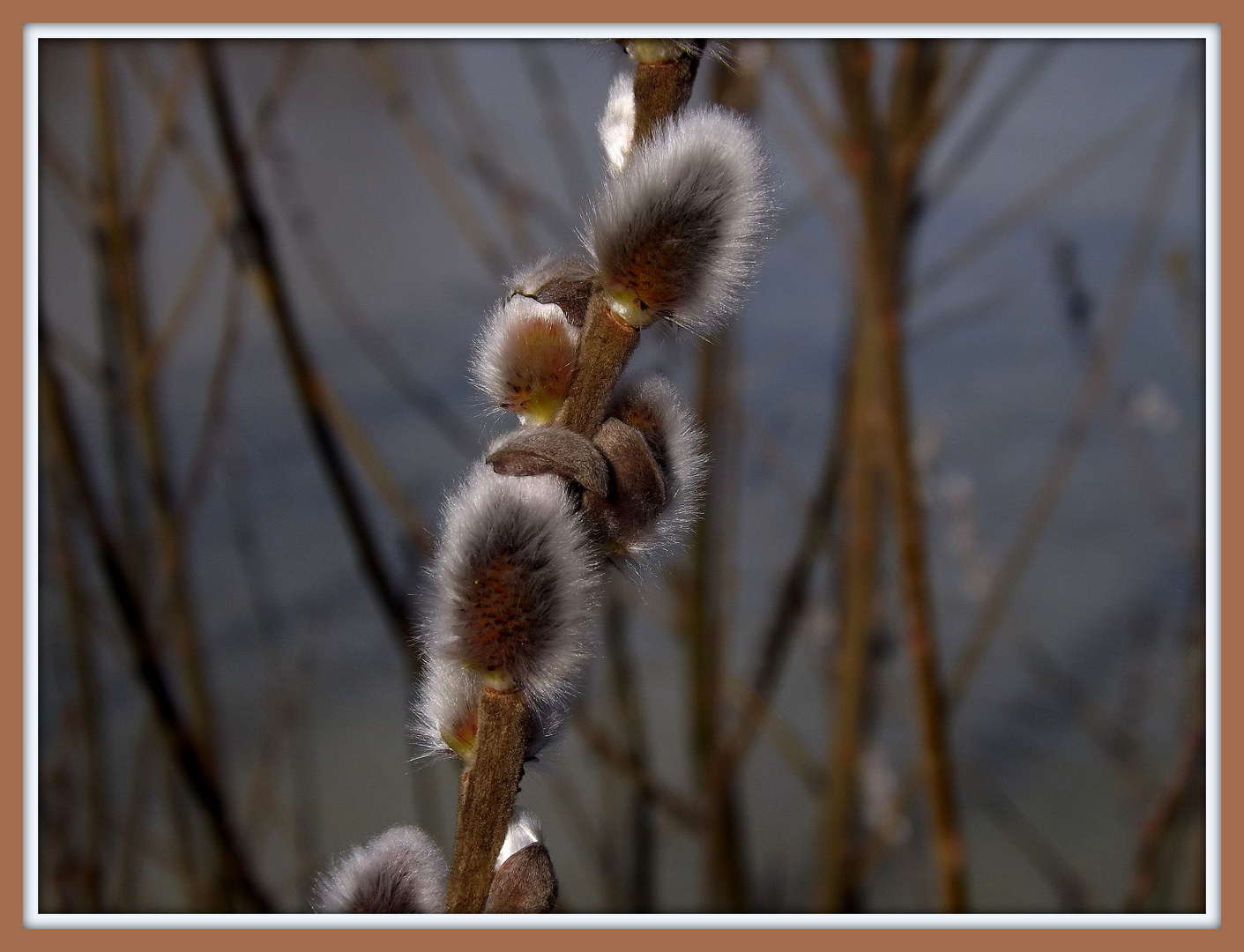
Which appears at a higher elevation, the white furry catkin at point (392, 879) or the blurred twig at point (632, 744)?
the white furry catkin at point (392, 879)

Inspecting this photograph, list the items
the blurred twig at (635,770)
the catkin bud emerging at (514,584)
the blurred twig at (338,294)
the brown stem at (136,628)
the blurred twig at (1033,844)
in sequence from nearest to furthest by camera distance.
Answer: the catkin bud emerging at (514,584) → the brown stem at (136,628) → the blurred twig at (635,770) → the blurred twig at (338,294) → the blurred twig at (1033,844)

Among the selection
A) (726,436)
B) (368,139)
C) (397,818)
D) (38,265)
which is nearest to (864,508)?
(726,436)

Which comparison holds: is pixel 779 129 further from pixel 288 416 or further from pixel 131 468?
pixel 131 468

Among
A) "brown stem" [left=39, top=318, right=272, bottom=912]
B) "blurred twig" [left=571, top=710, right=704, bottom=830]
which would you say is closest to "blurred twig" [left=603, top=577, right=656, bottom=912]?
"blurred twig" [left=571, top=710, right=704, bottom=830]

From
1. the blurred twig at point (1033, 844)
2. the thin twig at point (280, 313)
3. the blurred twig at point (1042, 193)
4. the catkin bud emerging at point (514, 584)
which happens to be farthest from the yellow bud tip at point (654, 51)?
the blurred twig at point (1033, 844)

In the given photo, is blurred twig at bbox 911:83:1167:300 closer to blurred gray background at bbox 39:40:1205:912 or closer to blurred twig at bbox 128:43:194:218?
blurred gray background at bbox 39:40:1205:912

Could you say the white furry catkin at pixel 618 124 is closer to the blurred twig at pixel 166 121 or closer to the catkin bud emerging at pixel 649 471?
the catkin bud emerging at pixel 649 471
